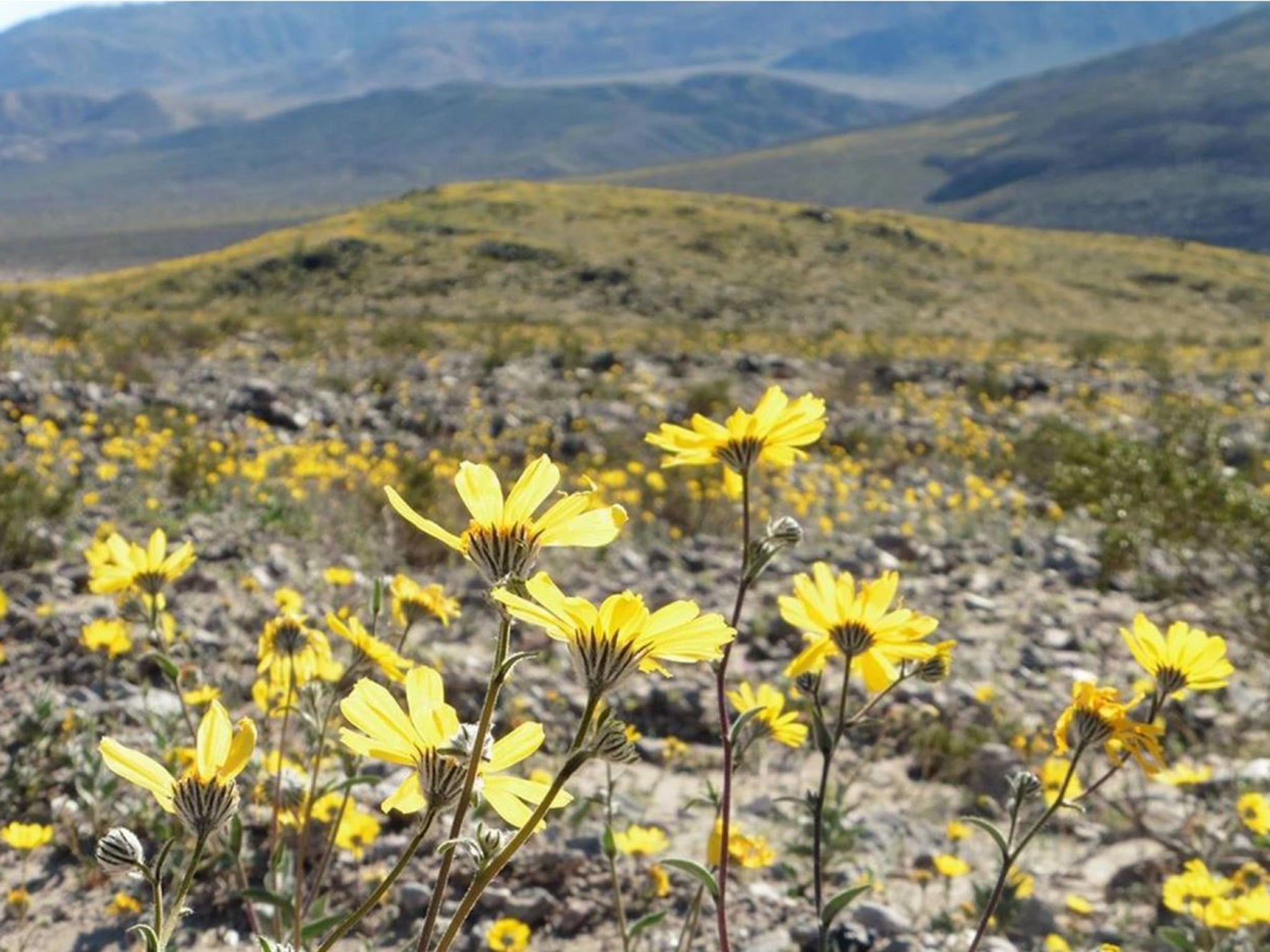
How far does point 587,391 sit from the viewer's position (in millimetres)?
11445

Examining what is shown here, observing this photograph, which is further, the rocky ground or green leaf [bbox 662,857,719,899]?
the rocky ground

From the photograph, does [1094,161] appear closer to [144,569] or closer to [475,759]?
[144,569]

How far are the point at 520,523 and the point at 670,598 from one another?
412 centimetres

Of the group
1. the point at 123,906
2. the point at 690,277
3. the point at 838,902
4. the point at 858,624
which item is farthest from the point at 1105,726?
the point at 690,277

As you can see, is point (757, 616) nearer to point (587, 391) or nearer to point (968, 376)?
point (587, 391)

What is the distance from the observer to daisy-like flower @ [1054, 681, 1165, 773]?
165 cm

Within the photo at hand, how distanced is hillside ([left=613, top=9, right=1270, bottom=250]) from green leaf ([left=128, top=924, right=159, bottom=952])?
98.9m

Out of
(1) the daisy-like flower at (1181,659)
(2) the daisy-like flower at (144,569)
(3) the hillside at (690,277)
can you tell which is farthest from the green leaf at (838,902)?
(3) the hillside at (690,277)

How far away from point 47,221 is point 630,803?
14509 cm

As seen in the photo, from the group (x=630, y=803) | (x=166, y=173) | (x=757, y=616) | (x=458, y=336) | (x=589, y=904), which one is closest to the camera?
(x=589, y=904)

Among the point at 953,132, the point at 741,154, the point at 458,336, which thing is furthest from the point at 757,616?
the point at 953,132

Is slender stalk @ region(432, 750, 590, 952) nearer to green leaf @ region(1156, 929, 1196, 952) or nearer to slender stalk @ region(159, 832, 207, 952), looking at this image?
slender stalk @ region(159, 832, 207, 952)

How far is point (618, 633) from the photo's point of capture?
108 centimetres

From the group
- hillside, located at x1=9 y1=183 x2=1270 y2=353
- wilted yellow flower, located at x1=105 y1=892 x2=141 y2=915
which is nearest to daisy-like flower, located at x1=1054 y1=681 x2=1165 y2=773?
wilted yellow flower, located at x1=105 y1=892 x2=141 y2=915
